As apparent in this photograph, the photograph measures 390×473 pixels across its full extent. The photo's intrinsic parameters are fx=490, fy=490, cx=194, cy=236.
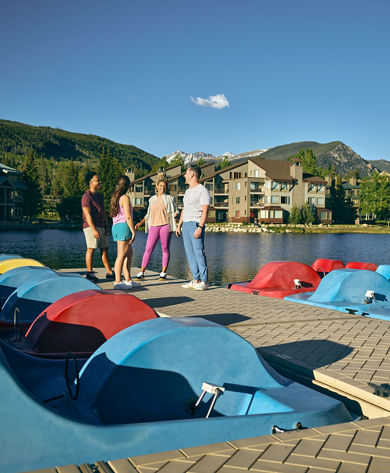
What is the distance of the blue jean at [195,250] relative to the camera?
887 centimetres

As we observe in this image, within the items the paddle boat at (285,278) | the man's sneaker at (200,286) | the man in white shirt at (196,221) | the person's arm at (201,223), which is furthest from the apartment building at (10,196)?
the person's arm at (201,223)

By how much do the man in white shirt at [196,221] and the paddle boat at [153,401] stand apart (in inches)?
211

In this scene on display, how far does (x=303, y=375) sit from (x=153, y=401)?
1.65m

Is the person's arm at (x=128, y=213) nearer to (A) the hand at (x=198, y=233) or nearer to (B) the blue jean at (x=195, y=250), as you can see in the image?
(B) the blue jean at (x=195, y=250)

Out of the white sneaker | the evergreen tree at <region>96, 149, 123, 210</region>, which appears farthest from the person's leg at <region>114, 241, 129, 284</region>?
the evergreen tree at <region>96, 149, 123, 210</region>

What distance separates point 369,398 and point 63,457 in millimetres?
2239

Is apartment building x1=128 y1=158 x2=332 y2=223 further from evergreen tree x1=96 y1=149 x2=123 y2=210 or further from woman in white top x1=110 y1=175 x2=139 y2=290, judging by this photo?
woman in white top x1=110 y1=175 x2=139 y2=290

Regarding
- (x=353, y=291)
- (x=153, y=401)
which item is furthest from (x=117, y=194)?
(x=153, y=401)

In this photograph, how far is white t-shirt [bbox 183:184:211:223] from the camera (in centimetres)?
888

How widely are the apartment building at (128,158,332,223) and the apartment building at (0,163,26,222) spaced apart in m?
21.2

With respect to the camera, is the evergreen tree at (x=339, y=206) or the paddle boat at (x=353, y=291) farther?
the evergreen tree at (x=339, y=206)

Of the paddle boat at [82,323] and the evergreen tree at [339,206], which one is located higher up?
the evergreen tree at [339,206]

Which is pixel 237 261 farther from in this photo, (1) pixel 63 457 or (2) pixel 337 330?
(1) pixel 63 457

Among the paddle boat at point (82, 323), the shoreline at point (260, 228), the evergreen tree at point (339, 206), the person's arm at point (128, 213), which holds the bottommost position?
the shoreline at point (260, 228)
